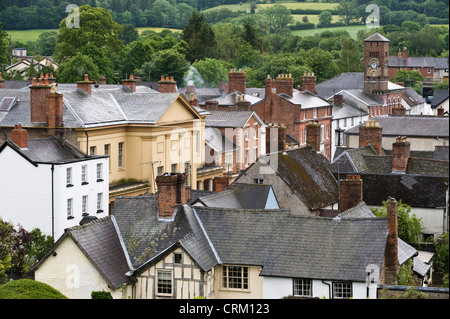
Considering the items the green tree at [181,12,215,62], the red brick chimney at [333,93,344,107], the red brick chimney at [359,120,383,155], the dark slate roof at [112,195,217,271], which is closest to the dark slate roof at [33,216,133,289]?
the dark slate roof at [112,195,217,271]

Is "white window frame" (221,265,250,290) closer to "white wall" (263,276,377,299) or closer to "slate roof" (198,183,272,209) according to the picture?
"white wall" (263,276,377,299)

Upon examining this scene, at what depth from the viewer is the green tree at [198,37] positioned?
125 meters

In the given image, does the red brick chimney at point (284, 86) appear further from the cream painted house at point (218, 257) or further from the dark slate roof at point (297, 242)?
the cream painted house at point (218, 257)

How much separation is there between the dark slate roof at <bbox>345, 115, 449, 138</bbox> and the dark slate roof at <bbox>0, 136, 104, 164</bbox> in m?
29.4

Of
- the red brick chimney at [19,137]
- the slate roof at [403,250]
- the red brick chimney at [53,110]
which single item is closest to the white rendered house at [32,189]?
the red brick chimney at [19,137]

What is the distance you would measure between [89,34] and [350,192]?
245ft

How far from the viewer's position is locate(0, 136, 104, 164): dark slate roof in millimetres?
37384

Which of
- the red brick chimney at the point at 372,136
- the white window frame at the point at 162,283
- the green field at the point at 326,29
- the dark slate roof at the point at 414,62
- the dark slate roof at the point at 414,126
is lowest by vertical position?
the dark slate roof at the point at 414,62

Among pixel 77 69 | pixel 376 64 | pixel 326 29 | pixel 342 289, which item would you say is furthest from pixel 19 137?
pixel 326 29

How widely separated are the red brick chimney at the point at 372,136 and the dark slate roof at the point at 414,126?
7907 millimetres

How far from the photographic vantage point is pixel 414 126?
66062 millimetres

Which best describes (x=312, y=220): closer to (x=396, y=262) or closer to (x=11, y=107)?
(x=396, y=262)

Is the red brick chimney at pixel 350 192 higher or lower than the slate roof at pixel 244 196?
higher

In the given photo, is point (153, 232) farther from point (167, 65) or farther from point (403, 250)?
point (167, 65)
